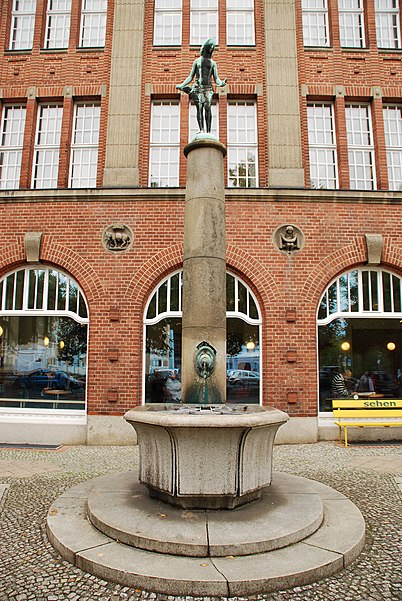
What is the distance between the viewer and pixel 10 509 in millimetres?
5664

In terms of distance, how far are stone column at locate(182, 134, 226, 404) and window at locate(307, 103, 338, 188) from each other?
20.5 ft

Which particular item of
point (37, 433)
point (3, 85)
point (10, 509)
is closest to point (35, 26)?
point (3, 85)

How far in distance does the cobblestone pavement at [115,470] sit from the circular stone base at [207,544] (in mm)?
86

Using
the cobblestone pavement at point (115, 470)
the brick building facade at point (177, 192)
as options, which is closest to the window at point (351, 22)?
the brick building facade at point (177, 192)

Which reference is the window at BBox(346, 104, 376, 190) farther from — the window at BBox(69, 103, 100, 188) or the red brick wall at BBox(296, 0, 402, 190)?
the window at BBox(69, 103, 100, 188)

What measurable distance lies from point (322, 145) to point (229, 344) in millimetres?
5835

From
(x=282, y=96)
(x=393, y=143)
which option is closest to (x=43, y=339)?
(x=282, y=96)

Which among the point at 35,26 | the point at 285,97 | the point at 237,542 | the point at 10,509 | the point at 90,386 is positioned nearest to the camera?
the point at 237,542

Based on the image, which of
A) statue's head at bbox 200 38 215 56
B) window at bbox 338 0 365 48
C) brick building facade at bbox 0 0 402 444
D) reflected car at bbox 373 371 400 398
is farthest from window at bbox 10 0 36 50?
reflected car at bbox 373 371 400 398

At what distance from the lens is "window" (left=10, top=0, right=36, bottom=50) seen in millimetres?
12688

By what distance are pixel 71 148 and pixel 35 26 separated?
3708 millimetres

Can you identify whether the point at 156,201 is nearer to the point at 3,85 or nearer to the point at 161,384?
the point at 161,384

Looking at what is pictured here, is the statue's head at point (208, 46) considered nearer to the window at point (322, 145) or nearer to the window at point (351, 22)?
the window at point (322, 145)

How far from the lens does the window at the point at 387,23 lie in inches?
493
